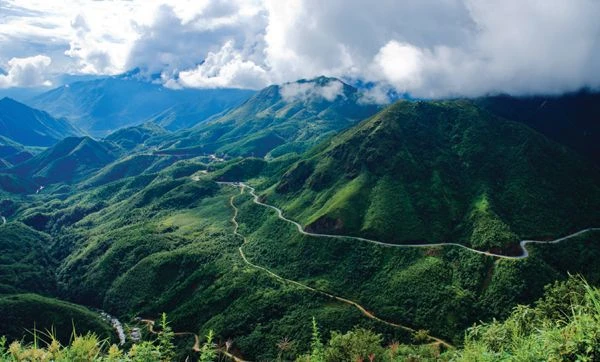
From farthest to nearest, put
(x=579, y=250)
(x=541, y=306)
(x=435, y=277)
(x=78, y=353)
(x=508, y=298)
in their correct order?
(x=579, y=250)
(x=435, y=277)
(x=508, y=298)
(x=541, y=306)
(x=78, y=353)

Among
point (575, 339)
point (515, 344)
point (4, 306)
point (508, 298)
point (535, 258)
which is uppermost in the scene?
point (575, 339)

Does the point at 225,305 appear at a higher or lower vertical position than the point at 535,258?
lower

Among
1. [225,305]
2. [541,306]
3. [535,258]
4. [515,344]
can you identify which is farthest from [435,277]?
[515,344]

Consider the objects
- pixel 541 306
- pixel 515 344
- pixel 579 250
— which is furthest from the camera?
pixel 579 250

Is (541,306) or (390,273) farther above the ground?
(541,306)

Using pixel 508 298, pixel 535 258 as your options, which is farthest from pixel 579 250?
pixel 508 298

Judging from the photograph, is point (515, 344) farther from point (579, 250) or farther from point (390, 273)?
point (579, 250)

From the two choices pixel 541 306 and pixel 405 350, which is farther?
pixel 405 350

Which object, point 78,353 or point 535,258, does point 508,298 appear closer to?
point 535,258

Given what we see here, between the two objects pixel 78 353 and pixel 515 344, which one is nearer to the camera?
pixel 78 353
